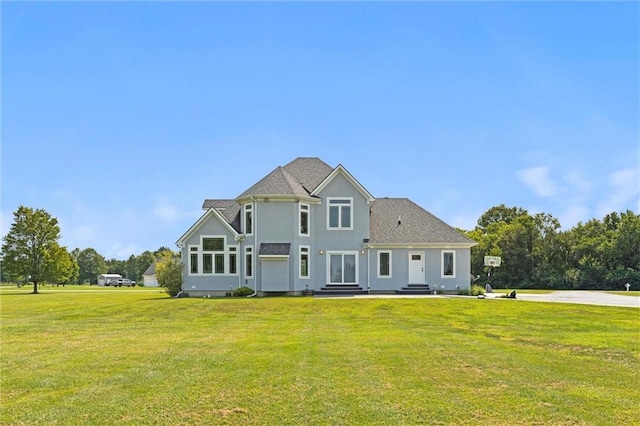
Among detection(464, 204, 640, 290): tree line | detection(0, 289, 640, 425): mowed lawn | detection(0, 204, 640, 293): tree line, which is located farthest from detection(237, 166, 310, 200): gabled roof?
detection(464, 204, 640, 290): tree line

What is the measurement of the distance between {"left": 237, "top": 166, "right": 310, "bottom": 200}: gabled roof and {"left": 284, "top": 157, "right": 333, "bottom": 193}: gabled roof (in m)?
0.86

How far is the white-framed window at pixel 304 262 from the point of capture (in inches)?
1357

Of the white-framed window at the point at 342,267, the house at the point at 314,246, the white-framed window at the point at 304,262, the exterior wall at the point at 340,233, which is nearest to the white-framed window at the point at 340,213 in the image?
the house at the point at 314,246

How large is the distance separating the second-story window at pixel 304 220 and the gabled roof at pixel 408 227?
13.5 ft

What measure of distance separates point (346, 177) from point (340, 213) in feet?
7.25

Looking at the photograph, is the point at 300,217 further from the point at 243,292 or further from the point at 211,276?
the point at 211,276

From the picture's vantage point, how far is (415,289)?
35.6m

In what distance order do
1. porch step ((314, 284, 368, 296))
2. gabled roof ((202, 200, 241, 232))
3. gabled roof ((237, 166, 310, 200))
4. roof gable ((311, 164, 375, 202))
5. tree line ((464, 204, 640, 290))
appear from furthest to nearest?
tree line ((464, 204, 640, 290)), gabled roof ((202, 200, 241, 232)), roof gable ((311, 164, 375, 202)), porch step ((314, 284, 368, 296)), gabled roof ((237, 166, 310, 200))

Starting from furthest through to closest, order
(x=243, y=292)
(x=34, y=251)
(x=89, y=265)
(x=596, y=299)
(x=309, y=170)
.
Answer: (x=89, y=265)
(x=34, y=251)
(x=309, y=170)
(x=243, y=292)
(x=596, y=299)

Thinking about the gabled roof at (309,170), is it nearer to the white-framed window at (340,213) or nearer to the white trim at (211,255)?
the white-framed window at (340,213)

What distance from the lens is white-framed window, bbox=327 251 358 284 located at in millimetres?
35594

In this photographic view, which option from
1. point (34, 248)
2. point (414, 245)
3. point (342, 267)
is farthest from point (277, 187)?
point (34, 248)

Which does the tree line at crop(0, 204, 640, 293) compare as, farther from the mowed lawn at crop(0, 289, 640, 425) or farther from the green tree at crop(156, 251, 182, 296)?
the mowed lawn at crop(0, 289, 640, 425)

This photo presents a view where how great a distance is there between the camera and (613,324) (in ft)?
61.0
